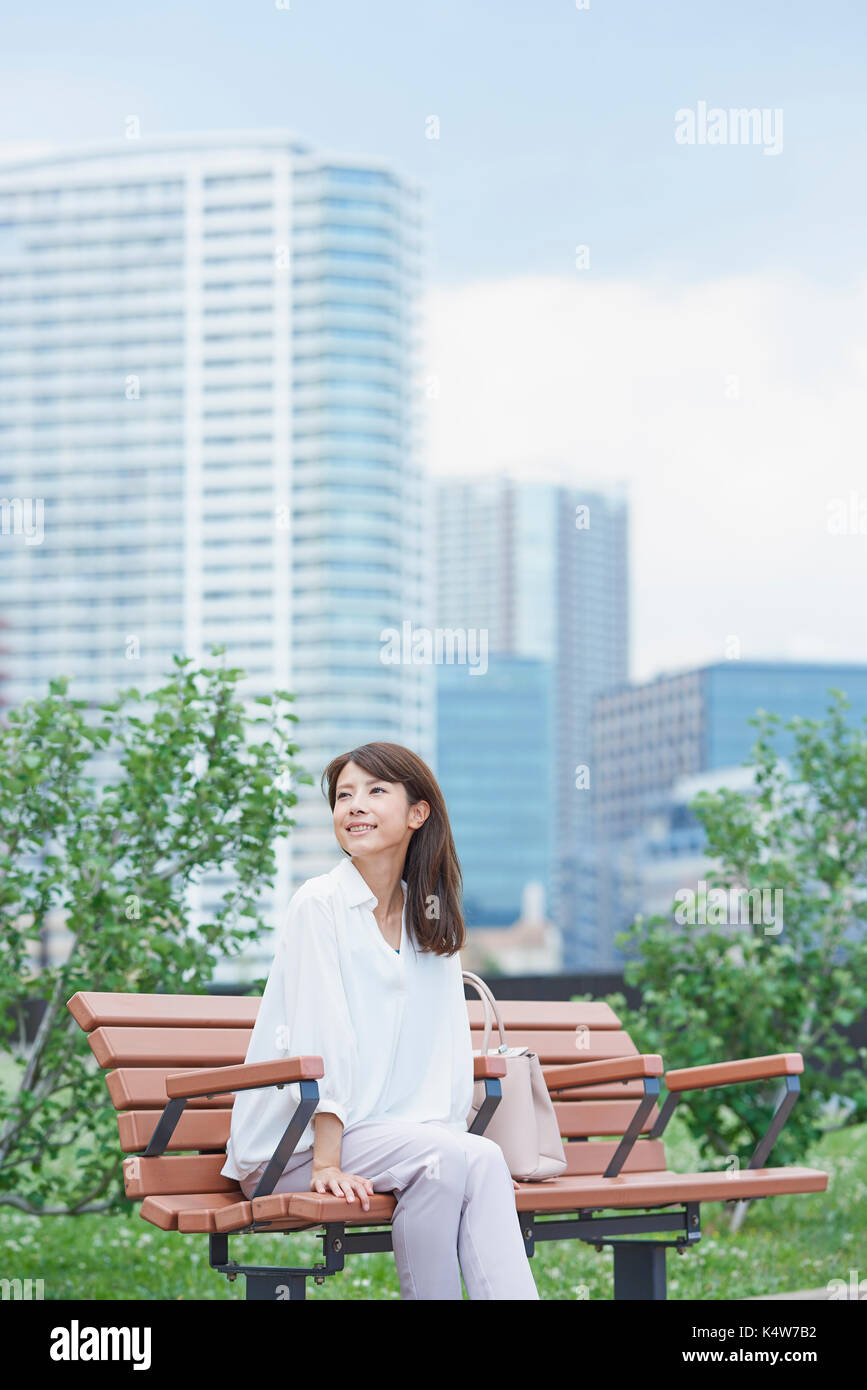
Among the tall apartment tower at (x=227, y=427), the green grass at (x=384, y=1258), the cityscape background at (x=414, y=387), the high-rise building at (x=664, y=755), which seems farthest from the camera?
the tall apartment tower at (x=227, y=427)

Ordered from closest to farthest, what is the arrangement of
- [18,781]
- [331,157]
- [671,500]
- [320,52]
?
[18,781]
[320,52]
[671,500]
[331,157]

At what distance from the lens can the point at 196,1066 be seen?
12.0ft

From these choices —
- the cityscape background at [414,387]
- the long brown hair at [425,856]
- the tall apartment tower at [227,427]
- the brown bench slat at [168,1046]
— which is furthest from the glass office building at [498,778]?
the long brown hair at [425,856]

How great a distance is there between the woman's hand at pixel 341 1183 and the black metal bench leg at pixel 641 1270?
0.97 metres

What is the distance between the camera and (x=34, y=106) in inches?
4496

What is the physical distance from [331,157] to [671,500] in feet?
113

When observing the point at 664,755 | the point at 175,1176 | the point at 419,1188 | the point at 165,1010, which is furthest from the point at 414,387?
the point at 419,1188

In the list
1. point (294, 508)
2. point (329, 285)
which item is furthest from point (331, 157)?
point (294, 508)

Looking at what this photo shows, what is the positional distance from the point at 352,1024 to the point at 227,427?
116m

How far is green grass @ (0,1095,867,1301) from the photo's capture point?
470cm

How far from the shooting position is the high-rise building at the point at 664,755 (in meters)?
102

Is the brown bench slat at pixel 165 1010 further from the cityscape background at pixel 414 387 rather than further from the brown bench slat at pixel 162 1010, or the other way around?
the cityscape background at pixel 414 387

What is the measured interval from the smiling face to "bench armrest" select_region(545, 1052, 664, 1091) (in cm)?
77
